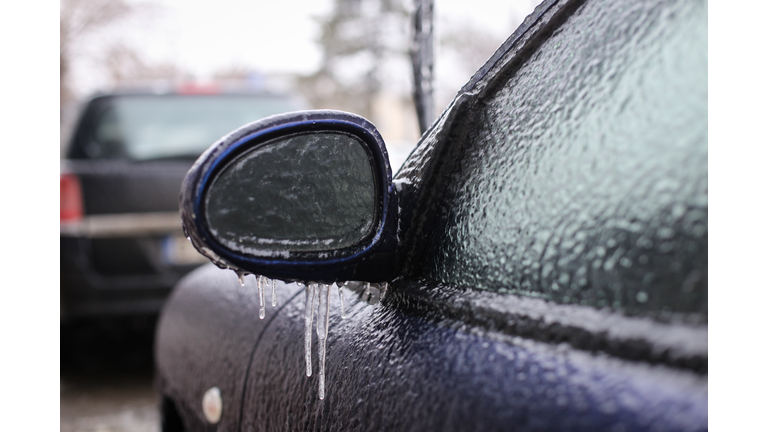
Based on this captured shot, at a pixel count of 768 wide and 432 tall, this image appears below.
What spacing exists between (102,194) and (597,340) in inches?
152

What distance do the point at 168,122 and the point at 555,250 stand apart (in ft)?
13.6

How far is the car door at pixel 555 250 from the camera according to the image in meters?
0.64

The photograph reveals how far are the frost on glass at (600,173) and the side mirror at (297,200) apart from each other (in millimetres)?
138

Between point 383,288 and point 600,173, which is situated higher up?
point 600,173

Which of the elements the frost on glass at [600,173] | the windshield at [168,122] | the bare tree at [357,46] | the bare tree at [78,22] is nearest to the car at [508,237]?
the frost on glass at [600,173]

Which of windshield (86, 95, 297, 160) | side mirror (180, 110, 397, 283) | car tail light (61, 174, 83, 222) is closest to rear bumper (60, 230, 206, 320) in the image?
car tail light (61, 174, 83, 222)

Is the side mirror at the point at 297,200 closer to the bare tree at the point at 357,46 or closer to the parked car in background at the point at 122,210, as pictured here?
the parked car in background at the point at 122,210

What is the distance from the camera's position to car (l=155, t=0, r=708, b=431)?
2.13 feet

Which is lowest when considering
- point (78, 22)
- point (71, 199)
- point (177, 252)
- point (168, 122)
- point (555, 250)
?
point (177, 252)

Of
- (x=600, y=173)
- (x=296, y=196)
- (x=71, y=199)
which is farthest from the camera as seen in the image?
(x=71, y=199)

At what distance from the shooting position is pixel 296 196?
3.18 ft

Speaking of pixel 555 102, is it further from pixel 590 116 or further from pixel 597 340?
pixel 597 340

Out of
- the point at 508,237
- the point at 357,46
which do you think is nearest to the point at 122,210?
the point at 508,237

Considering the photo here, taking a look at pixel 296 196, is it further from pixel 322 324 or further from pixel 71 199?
pixel 71 199
